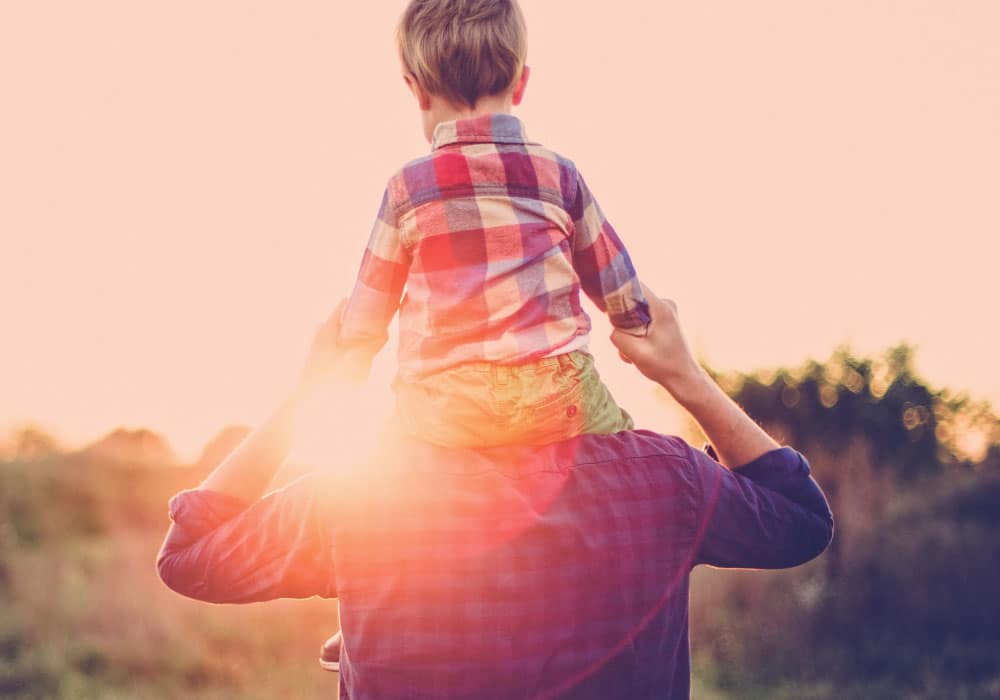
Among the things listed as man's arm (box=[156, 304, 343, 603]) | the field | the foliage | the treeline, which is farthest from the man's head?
the foliage

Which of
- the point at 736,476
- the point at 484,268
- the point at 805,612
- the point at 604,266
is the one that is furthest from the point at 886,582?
the point at 484,268

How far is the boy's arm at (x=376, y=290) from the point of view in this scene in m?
1.36

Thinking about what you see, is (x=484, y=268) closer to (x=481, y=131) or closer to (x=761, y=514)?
(x=481, y=131)

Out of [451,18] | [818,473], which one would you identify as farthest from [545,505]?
[818,473]

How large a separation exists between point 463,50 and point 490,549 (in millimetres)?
739

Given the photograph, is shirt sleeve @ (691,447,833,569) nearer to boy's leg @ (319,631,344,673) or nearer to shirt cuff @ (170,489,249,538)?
boy's leg @ (319,631,344,673)

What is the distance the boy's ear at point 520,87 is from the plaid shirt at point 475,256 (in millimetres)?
86

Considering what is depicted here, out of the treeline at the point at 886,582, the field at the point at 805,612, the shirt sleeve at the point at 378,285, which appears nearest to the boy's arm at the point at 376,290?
the shirt sleeve at the point at 378,285

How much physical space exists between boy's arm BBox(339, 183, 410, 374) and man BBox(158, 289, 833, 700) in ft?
0.13

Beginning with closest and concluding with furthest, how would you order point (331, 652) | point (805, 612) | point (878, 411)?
1. point (331, 652)
2. point (805, 612)
3. point (878, 411)

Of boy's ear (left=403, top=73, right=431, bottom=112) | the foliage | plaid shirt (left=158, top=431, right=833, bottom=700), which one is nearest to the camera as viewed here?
plaid shirt (left=158, top=431, right=833, bottom=700)

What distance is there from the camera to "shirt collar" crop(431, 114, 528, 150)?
4.47ft

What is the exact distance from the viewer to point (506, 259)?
131 cm

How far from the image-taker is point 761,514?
4.53ft
